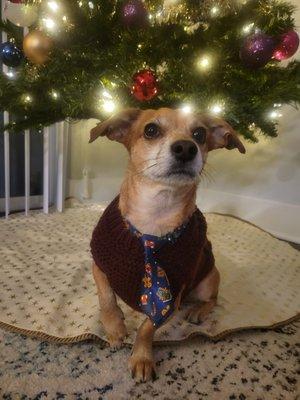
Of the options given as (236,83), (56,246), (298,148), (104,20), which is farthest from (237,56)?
(56,246)

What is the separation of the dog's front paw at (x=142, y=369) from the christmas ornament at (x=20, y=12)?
117 cm

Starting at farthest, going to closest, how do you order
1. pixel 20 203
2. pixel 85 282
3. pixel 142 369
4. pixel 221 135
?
pixel 20 203 < pixel 85 282 < pixel 221 135 < pixel 142 369

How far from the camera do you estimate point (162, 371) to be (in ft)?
2.72

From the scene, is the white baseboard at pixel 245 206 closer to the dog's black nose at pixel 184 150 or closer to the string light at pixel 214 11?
the string light at pixel 214 11

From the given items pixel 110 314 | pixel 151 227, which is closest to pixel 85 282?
pixel 110 314

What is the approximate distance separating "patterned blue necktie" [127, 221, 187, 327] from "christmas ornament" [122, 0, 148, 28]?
696 mm

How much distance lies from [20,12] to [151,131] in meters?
0.75

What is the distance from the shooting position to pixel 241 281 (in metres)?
1.28

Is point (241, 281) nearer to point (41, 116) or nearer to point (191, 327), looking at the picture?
point (191, 327)

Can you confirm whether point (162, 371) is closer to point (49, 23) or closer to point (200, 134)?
point (200, 134)

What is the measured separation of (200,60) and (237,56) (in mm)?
139

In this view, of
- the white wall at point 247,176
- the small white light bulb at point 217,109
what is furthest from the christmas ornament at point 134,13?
the white wall at point 247,176

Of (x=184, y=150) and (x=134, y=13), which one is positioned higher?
(x=134, y=13)

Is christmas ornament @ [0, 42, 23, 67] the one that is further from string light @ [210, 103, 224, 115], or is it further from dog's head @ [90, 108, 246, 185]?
string light @ [210, 103, 224, 115]
